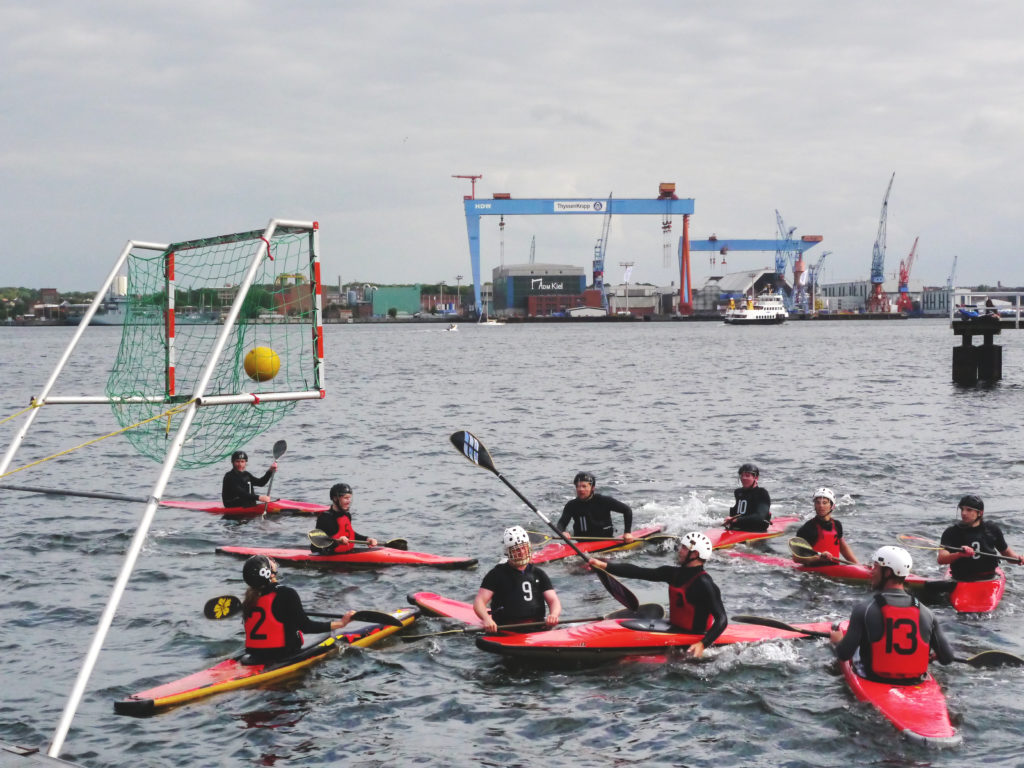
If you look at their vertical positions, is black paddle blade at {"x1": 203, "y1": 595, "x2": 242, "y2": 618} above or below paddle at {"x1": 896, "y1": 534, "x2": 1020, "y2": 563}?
above

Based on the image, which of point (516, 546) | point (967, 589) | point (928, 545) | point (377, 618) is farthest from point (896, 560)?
point (928, 545)

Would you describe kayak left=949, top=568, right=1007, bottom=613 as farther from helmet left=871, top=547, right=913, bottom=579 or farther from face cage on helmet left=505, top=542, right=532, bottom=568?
face cage on helmet left=505, top=542, right=532, bottom=568

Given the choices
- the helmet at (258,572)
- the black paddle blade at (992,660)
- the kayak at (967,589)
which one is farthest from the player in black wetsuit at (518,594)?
the kayak at (967,589)

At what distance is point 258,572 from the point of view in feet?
32.4

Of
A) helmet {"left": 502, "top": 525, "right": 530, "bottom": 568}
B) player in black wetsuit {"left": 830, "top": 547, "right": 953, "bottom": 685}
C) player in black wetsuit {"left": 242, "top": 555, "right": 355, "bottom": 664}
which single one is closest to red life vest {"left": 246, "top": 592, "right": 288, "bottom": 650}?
player in black wetsuit {"left": 242, "top": 555, "right": 355, "bottom": 664}

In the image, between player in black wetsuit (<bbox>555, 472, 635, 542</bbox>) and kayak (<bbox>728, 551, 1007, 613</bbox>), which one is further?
player in black wetsuit (<bbox>555, 472, 635, 542</bbox>)

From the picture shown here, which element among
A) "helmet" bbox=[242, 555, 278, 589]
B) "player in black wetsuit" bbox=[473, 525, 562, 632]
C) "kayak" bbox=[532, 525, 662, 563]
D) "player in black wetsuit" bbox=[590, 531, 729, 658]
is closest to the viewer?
"helmet" bbox=[242, 555, 278, 589]

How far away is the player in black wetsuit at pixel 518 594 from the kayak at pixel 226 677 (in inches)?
63.2

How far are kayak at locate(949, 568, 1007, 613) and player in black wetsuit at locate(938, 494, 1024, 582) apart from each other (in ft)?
0.34

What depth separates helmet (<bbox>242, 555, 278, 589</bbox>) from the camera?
9867 millimetres

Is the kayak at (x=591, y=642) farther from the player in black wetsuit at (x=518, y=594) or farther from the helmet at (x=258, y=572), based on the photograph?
the helmet at (x=258, y=572)

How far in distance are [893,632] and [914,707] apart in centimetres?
65

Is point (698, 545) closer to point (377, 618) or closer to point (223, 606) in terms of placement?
point (377, 618)

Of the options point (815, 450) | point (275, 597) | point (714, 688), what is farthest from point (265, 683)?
point (815, 450)
